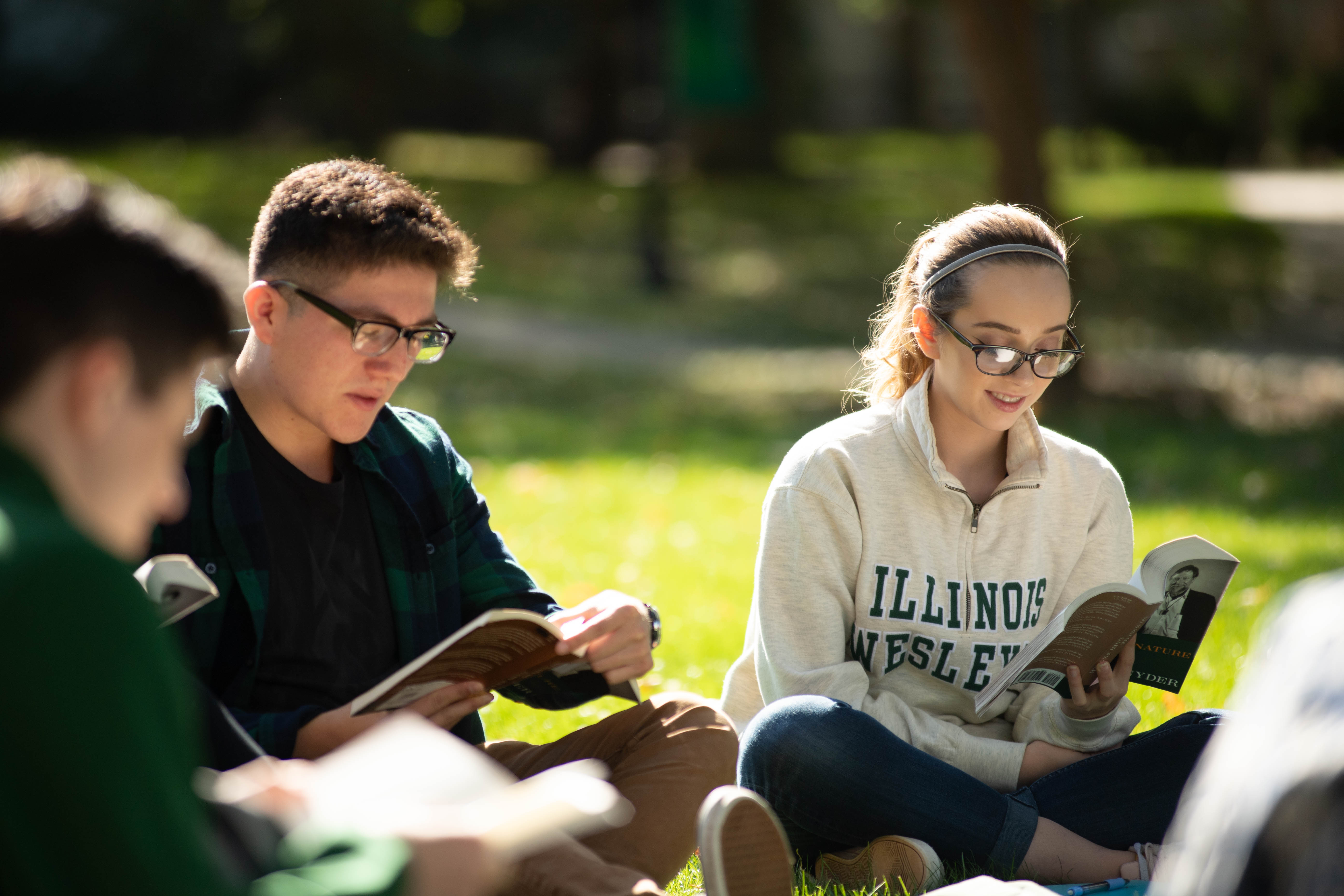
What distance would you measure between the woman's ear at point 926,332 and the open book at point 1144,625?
69 cm

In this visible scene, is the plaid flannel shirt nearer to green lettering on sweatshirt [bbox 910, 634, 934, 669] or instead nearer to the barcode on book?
green lettering on sweatshirt [bbox 910, 634, 934, 669]

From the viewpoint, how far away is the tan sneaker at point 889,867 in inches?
114

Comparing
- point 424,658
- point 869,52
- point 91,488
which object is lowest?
point 424,658

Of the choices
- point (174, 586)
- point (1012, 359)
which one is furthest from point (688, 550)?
point (174, 586)

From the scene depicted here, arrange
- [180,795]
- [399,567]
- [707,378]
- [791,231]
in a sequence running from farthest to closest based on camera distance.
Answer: [791,231], [707,378], [399,567], [180,795]

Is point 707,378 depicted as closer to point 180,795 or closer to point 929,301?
point 929,301

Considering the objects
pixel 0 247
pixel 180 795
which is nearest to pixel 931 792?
pixel 180 795

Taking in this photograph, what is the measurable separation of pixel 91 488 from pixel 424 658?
3.39 ft

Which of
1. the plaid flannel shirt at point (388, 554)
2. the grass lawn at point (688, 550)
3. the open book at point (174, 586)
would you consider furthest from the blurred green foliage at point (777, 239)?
the open book at point (174, 586)

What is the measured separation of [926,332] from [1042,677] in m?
0.85

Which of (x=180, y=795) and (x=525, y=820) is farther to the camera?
(x=525, y=820)

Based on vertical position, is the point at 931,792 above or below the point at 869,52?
below

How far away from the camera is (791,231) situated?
19.4 m

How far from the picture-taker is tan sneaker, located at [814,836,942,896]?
2.89 meters
